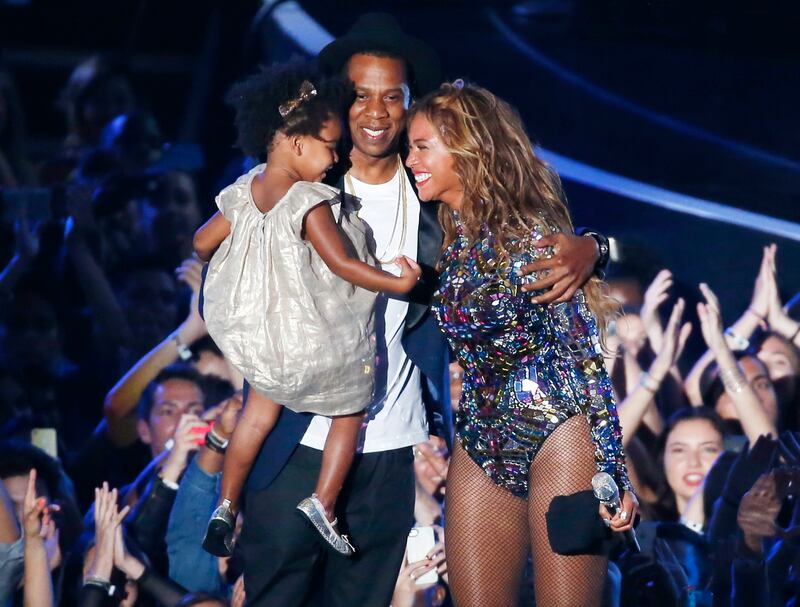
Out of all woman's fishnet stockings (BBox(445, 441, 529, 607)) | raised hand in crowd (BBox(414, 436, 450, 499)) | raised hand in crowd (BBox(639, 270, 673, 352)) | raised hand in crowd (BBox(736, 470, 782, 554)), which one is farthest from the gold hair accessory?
raised hand in crowd (BBox(639, 270, 673, 352))

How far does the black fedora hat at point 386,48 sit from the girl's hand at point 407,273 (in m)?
0.61

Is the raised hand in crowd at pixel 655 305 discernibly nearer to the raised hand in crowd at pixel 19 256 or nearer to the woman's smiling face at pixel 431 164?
the woman's smiling face at pixel 431 164

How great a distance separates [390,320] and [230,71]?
3.81m

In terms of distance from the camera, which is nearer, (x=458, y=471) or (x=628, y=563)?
(x=458, y=471)

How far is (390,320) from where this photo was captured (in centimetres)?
287

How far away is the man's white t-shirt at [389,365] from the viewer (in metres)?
2.83

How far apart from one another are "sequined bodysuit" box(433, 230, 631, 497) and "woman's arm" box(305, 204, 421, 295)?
108 mm

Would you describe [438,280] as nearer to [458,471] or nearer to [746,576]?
[458,471]

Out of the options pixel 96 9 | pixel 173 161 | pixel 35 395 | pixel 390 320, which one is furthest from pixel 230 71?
pixel 390 320

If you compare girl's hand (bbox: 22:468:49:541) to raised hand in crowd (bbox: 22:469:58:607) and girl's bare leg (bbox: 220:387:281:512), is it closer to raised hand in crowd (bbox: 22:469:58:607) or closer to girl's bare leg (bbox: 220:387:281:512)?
raised hand in crowd (bbox: 22:469:58:607)

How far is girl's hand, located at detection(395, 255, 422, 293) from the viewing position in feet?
8.48

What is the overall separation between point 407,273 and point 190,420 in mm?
1702

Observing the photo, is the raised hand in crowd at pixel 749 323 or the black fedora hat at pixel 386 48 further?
the raised hand in crowd at pixel 749 323

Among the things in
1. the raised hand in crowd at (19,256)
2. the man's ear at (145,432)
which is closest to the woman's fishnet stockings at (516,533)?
the man's ear at (145,432)
